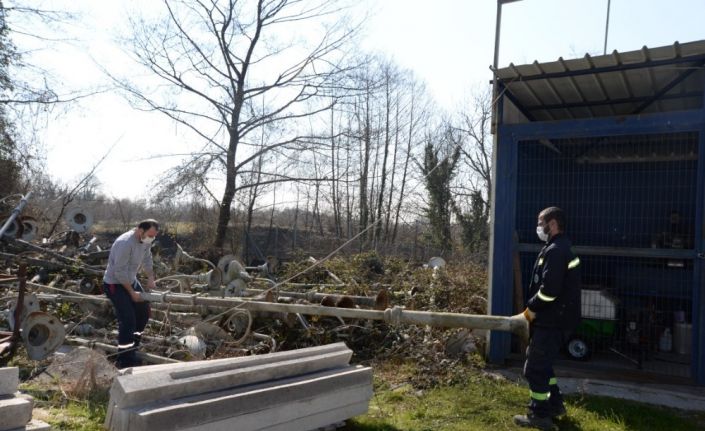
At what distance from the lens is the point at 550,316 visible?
519cm

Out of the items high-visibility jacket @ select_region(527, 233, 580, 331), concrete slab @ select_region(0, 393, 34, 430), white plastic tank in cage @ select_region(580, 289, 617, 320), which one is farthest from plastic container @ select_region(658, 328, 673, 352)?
concrete slab @ select_region(0, 393, 34, 430)

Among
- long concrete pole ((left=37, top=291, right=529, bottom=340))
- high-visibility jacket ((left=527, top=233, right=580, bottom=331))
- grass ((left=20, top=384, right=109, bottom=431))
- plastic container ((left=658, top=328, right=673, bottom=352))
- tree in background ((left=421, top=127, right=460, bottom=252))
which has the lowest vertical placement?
grass ((left=20, top=384, right=109, bottom=431))

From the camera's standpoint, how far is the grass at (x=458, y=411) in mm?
5172

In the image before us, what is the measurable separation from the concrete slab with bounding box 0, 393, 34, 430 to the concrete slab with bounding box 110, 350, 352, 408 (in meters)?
0.51

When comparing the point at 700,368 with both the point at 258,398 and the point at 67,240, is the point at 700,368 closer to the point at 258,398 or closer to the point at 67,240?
the point at 258,398

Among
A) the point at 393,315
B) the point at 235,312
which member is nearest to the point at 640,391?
the point at 393,315

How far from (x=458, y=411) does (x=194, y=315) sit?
4.34m

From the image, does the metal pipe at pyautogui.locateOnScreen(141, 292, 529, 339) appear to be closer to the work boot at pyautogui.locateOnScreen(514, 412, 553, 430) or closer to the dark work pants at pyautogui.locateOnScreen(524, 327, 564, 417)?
the dark work pants at pyautogui.locateOnScreen(524, 327, 564, 417)

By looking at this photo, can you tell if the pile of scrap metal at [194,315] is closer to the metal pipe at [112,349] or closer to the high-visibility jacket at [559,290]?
the metal pipe at [112,349]

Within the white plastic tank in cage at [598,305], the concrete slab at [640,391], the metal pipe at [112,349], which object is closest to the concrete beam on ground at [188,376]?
the metal pipe at [112,349]

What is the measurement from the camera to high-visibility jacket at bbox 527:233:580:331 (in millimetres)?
5121

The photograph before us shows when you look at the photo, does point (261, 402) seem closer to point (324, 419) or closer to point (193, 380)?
point (193, 380)

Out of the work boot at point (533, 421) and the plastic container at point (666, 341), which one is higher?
the plastic container at point (666, 341)

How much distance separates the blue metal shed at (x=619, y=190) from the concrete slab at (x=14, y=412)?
18.1ft
